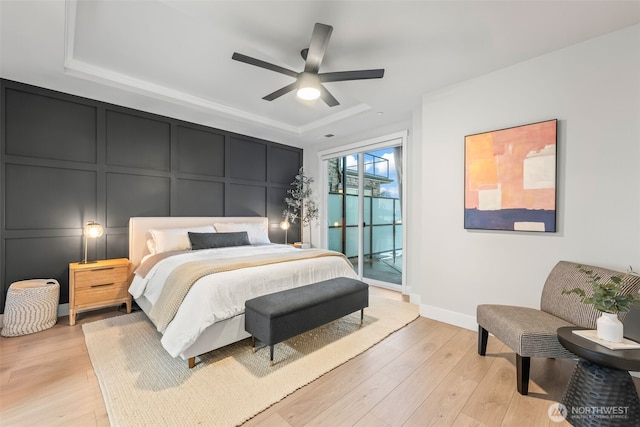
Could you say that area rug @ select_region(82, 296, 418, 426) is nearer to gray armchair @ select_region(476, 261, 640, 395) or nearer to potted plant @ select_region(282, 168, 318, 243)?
gray armchair @ select_region(476, 261, 640, 395)

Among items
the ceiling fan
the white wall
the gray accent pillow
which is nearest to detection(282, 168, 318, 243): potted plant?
the gray accent pillow

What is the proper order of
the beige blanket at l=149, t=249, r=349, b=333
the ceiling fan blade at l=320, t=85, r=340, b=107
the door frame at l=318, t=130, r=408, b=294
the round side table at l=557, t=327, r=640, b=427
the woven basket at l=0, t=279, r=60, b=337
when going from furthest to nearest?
1. the door frame at l=318, t=130, r=408, b=294
2. the woven basket at l=0, t=279, r=60, b=337
3. the ceiling fan blade at l=320, t=85, r=340, b=107
4. the beige blanket at l=149, t=249, r=349, b=333
5. the round side table at l=557, t=327, r=640, b=427

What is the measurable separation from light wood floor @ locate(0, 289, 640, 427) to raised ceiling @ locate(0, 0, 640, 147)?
2.63 m

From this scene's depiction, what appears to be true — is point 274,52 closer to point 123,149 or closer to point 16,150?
point 123,149

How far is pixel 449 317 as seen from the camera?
3051mm

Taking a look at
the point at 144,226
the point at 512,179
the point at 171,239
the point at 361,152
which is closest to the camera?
the point at 512,179

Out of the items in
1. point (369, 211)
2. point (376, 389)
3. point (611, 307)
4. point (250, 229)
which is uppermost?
point (369, 211)

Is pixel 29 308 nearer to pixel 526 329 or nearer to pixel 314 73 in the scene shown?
pixel 314 73

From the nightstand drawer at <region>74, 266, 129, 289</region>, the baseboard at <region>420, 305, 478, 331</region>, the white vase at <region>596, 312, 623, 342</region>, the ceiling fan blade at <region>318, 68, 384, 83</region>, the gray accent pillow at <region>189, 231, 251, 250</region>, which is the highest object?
the ceiling fan blade at <region>318, 68, 384, 83</region>

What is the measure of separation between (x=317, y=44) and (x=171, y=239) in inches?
117

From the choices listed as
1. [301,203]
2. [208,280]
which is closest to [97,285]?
[208,280]

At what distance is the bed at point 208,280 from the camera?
2.13 m

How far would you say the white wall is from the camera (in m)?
2.12

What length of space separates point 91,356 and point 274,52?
3.10 meters
